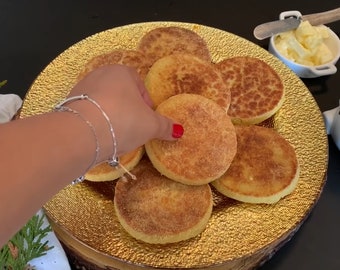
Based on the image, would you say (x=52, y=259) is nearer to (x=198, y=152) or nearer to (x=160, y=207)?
(x=160, y=207)

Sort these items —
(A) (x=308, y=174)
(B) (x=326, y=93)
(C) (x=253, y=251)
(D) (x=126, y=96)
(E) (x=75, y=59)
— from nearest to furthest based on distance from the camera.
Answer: (D) (x=126, y=96)
(C) (x=253, y=251)
(A) (x=308, y=174)
(E) (x=75, y=59)
(B) (x=326, y=93)

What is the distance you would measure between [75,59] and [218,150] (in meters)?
0.39

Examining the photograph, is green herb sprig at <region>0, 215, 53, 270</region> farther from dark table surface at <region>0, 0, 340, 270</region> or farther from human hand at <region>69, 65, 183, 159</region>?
dark table surface at <region>0, 0, 340, 270</region>

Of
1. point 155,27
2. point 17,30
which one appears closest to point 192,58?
point 155,27

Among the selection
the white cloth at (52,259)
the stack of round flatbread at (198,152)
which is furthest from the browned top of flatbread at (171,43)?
the white cloth at (52,259)

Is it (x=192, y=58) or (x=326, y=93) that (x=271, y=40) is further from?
(x=192, y=58)

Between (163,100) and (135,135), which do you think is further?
(163,100)

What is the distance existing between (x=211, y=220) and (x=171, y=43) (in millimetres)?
396

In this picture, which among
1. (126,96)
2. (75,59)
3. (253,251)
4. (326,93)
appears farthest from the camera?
(326,93)

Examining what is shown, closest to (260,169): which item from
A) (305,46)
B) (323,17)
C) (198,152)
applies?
(198,152)

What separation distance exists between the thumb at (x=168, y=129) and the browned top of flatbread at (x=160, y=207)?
0.25 ft

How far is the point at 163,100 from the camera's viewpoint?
92cm

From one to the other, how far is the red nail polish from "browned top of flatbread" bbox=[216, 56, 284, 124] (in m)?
0.14

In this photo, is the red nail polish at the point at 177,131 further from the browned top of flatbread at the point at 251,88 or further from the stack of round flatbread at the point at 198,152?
the browned top of flatbread at the point at 251,88
